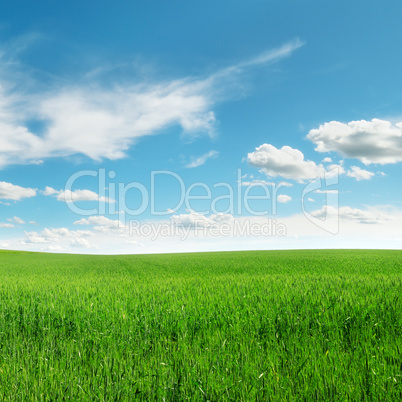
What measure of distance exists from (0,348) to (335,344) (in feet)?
19.5

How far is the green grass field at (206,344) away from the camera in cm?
376

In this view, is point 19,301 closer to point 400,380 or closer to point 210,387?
point 210,387

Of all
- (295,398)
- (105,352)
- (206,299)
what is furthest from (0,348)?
(295,398)

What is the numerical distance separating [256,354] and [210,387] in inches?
53.0

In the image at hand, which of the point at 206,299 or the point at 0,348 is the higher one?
the point at 206,299

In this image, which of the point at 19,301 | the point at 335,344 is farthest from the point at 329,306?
the point at 19,301

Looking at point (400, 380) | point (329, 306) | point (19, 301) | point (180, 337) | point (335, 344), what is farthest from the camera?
point (19, 301)

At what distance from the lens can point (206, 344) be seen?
5.20 metres

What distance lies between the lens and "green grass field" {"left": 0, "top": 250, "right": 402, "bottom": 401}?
148 inches

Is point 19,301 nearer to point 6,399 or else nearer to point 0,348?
point 0,348

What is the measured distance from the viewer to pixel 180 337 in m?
5.66

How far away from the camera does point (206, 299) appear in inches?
298

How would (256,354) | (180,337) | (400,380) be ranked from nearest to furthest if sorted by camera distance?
(400,380) → (256,354) → (180,337)

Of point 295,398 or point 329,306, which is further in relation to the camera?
point 329,306
